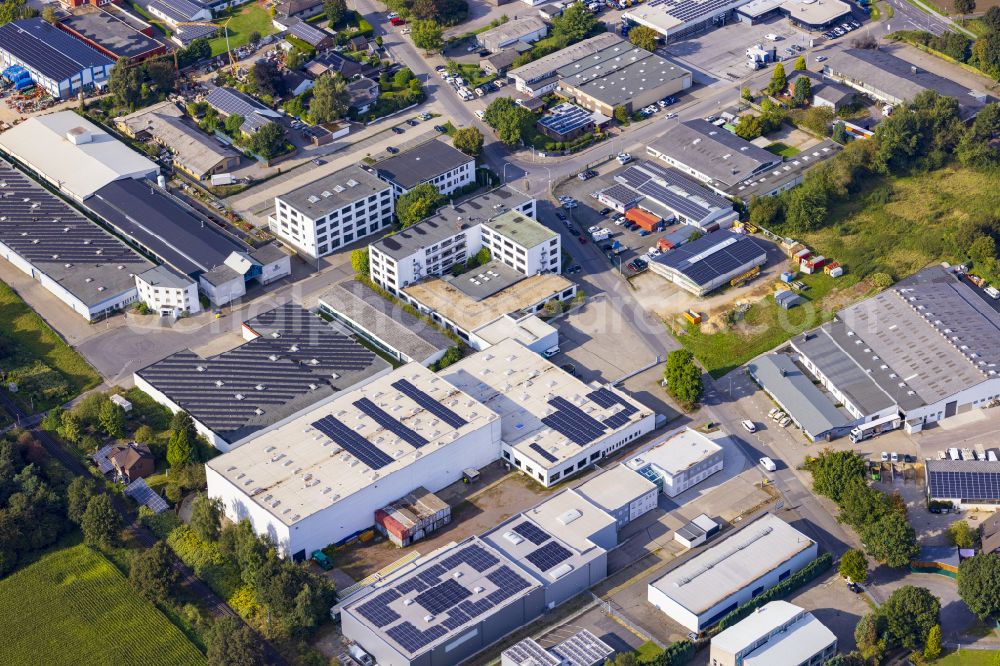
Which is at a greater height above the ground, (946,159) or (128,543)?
(946,159)

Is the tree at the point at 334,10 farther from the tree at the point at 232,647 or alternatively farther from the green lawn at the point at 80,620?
the tree at the point at 232,647

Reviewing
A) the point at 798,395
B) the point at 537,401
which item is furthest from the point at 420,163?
the point at 798,395

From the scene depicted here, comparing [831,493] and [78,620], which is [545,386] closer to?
[831,493]

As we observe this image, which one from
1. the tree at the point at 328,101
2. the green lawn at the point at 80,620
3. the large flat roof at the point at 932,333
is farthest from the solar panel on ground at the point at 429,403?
the tree at the point at 328,101

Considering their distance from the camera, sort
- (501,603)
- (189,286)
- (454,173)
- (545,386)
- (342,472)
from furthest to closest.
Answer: (454,173) → (189,286) → (545,386) → (342,472) → (501,603)

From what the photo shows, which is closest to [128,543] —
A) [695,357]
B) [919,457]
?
[695,357]

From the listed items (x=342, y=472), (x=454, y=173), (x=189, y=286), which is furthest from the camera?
(x=454, y=173)
